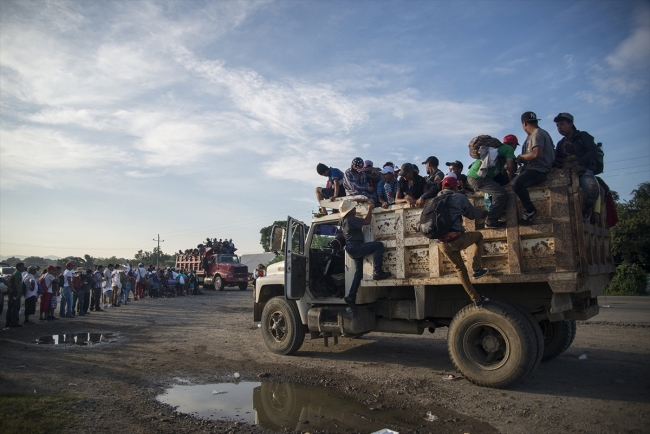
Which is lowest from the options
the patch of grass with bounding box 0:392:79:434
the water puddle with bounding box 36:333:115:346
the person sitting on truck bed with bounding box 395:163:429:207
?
the water puddle with bounding box 36:333:115:346

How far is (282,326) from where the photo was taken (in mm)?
7715

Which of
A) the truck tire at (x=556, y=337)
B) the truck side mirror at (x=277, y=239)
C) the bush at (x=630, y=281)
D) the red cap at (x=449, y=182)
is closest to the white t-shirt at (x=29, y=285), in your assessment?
the truck side mirror at (x=277, y=239)

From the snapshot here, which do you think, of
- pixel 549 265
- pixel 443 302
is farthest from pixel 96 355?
pixel 549 265

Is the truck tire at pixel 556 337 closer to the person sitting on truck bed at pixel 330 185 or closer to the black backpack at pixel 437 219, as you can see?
the black backpack at pixel 437 219

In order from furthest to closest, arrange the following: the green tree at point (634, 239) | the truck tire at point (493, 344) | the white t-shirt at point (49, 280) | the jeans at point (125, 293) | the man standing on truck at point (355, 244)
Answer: the green tree at point (634, 239) → the jeans at point (125, 293) → the white t-shirt at point (49, 280) → the man standing on truck at point (355, 244) → the truck tire at point (493, 344)

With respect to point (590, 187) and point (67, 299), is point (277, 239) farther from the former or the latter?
point (67, 299)

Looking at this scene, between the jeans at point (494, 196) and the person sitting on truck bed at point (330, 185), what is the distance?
3.19 meters

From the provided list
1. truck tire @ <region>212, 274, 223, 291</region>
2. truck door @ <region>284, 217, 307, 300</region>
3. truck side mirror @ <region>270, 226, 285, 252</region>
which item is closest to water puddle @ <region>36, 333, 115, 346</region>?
truck side mirror @ <region>270, 226, 285, 252</region>

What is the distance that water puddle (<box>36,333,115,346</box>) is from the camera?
8773 mm

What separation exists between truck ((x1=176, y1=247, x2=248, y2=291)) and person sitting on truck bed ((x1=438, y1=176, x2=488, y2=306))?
2531cm

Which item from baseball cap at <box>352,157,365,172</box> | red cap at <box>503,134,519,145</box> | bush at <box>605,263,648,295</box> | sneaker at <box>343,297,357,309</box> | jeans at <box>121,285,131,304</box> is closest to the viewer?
red cap at <box>503,134,519,145</box>

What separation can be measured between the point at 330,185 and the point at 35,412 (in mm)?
6168

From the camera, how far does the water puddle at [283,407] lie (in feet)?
14.1

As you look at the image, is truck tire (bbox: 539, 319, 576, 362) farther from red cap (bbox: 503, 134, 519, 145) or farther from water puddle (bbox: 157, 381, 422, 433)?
water puddle (bbox: 157, 381, 422, 433)
